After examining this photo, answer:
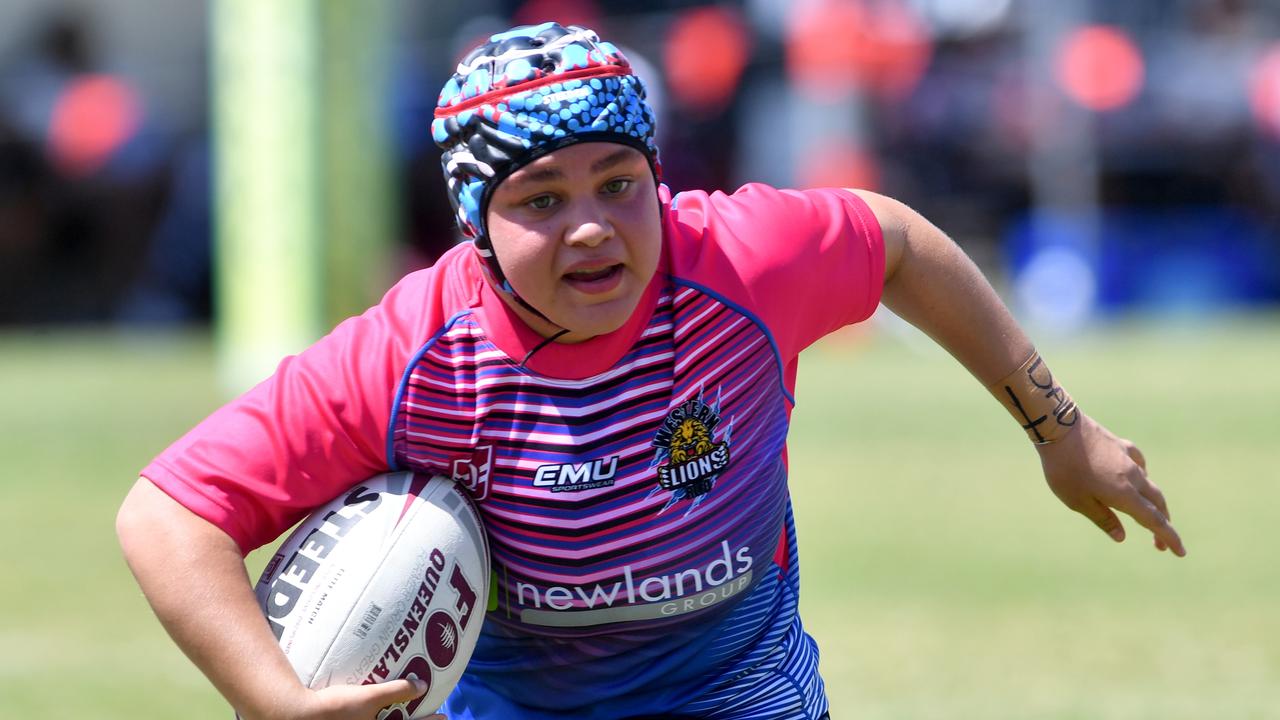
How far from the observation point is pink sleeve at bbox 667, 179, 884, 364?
358 cm

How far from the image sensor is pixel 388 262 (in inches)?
629

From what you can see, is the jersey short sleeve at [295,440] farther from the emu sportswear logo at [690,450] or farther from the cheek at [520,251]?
the emu sportswear logo at [690,450]

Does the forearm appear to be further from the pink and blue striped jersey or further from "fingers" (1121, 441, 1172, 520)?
"fingers" (1121, 441, 1172, 520)

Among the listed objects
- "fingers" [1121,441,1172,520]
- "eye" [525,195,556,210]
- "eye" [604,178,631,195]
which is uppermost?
"eye" [604,178,631,195]

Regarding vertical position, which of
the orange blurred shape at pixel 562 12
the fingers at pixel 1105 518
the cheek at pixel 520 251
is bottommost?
the orange blurred shape at pixel 562 12

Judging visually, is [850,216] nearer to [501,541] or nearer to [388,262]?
[501,541]

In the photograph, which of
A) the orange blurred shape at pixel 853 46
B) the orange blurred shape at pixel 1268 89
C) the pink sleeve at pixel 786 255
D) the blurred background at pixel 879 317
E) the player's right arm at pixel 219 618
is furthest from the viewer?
the orange blurred shape at pixel 1268 89

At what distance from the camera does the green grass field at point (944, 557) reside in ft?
19.1

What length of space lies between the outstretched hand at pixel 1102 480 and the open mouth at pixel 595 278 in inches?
43.8

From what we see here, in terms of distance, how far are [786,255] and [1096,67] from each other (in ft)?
50.3

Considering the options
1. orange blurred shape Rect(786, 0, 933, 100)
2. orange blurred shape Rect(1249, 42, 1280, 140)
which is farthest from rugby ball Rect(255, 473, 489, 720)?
orange blurred shape Rect(1249, 42, 1280, 140)

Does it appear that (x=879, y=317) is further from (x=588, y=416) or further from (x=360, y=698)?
(x=360, y=698)

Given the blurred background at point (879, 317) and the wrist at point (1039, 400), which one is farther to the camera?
the blurred background at point (879, 317)

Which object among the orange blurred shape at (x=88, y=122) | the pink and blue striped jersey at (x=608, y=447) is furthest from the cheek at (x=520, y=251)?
the orange blurred shape at (x=88, y=122)
